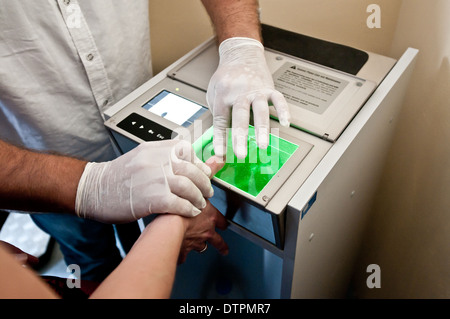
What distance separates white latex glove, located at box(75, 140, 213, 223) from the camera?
2.39 feet

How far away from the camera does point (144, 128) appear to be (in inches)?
34.5

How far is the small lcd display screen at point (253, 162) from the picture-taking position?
2.48 feet

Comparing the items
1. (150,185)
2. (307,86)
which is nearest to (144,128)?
(150,185)

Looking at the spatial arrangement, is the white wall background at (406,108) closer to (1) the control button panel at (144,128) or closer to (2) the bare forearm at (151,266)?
(1) the control button panel at (144,128)

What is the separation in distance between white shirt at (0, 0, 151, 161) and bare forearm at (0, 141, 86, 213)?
184 mm

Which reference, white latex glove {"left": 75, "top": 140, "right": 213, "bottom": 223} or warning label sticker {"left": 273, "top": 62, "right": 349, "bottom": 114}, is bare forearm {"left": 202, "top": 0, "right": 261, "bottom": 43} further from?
white latex glove {"left": 75, "top": 140, "right": 213, "bottom": 223}

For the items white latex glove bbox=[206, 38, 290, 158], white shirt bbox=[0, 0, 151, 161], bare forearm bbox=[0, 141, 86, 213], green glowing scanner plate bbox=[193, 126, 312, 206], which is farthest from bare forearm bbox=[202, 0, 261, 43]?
Result: bare forearm bbox=[0, 141, 86, 213]

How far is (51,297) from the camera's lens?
44cm

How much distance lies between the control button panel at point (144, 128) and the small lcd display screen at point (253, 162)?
9 centimetres

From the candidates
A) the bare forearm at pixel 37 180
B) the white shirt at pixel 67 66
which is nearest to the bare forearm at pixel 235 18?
the white shirt at pixel 67 66

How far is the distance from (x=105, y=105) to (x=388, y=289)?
51.2 inches
